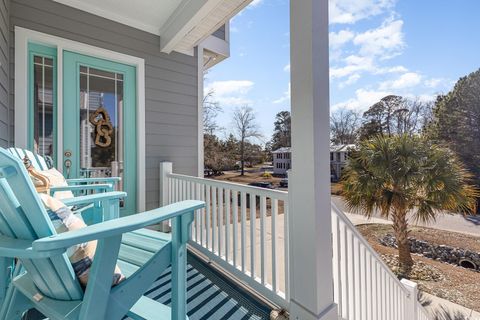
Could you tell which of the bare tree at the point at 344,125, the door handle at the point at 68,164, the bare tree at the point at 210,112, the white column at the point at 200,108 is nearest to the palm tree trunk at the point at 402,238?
the white column at the point at 200,108

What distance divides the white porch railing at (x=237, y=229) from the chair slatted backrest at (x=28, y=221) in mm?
1178

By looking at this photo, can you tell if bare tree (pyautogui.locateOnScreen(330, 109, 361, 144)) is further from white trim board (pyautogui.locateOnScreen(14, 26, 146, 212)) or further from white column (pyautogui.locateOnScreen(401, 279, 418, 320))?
white trim board (pyautogui.locateOnScreen(14, 26, 146, 212))

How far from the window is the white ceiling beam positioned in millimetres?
1291

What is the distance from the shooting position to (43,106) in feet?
8.84

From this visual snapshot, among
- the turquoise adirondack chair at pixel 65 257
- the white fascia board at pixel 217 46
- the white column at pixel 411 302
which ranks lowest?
the white column at pixel 411 302

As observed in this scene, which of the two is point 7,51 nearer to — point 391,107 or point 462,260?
point 462,260

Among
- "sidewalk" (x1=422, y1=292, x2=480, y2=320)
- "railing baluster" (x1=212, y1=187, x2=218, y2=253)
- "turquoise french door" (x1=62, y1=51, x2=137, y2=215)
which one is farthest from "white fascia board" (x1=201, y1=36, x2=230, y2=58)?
"sidewalk" (x1=422, y1=292, x2=480, y2=320)

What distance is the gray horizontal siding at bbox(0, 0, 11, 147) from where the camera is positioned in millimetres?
2088

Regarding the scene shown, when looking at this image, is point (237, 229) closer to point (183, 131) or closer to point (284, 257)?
point (284, 257)

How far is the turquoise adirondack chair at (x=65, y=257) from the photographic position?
0.68 metres

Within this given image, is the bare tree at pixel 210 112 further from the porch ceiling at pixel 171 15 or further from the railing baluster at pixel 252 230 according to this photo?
the railing baluster at pixel 252 230

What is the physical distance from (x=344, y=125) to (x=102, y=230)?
17.7 metres

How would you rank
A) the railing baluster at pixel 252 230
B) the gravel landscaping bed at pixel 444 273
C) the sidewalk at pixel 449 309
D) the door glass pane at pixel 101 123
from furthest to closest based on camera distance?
the gravel landscaping bed at pixel 444 273, the sidewalk at pixel 449 309, the door glass pane at pixel 101 123, the railing baluster at pixel 252 230

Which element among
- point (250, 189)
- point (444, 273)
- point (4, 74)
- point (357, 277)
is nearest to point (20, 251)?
point (250, 189)
